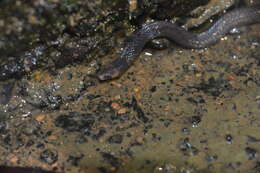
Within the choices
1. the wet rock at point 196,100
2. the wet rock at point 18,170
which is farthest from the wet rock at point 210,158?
the wet rock at point 18,170

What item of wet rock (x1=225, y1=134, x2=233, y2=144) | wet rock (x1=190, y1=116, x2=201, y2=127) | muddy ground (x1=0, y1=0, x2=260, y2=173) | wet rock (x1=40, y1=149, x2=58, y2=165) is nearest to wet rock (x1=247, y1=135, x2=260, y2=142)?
muddy ground (x1=0, y1=0, x2=260, y2=173)

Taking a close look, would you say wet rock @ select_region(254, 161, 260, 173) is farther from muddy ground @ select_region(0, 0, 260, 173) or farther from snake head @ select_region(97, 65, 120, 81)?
snake head @ select_region(97, 65, 120, 81)

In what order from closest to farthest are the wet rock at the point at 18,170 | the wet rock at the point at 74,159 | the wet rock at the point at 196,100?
the wet rock at the point at 18,170 → the wet rock at the point at 74,159 → the wet rock at the point at 196,100

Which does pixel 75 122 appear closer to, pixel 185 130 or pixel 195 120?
pixel 185 130

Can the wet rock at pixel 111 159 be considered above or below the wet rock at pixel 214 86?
below

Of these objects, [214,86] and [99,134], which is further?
[214,86]

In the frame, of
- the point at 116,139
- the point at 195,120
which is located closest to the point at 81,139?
the point at 116,139

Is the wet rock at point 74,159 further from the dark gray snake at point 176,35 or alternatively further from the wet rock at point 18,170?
the dark gray snake at point 176,35

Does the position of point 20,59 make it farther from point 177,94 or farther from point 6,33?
point 177,94
